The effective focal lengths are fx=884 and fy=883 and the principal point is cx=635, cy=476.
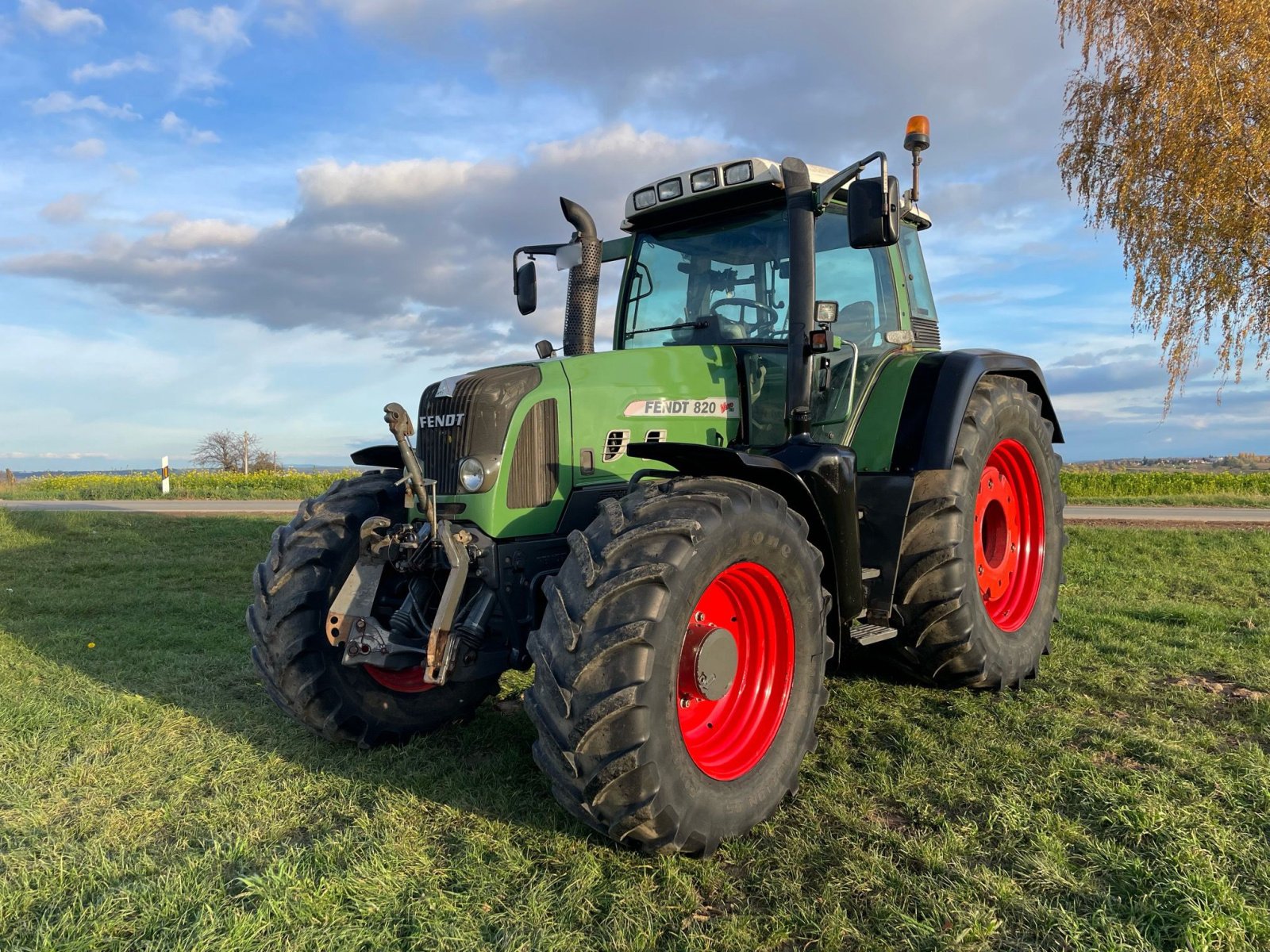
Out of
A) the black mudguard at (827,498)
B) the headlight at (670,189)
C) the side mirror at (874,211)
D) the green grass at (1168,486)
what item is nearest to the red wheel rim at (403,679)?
the black mudguard at (827,498)

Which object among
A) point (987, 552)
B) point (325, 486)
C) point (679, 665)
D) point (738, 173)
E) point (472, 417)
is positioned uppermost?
point (738, 173)

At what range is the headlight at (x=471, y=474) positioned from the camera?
3.52 meters

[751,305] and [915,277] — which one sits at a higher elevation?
[915,277]

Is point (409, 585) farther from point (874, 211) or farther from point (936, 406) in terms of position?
point (936, 406)

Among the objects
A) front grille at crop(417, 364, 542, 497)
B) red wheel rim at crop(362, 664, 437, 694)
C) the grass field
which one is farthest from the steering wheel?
the grass field

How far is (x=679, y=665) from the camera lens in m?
3.04

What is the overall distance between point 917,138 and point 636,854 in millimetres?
3181

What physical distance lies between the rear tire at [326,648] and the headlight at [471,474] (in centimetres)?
70

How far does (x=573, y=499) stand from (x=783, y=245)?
1735 mm

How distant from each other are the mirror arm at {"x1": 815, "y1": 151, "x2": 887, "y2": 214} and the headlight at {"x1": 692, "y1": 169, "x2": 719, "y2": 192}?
496 mm

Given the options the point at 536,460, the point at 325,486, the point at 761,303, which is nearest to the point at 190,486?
the point at 325,486

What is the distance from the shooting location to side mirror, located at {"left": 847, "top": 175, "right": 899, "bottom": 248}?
3.58 metres

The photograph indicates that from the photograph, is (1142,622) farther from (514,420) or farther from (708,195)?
(514,420)

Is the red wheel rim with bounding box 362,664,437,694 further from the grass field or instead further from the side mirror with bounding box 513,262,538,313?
the grass field
